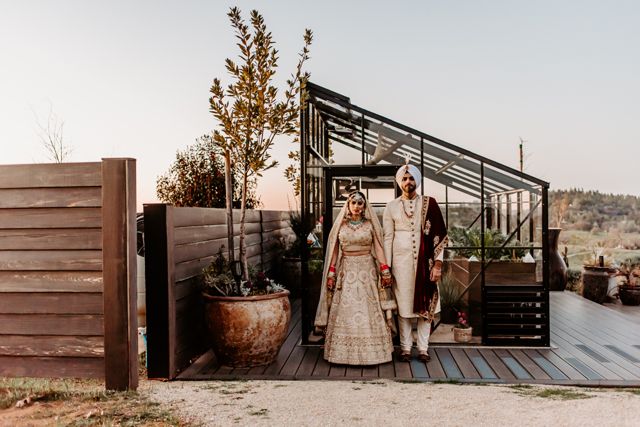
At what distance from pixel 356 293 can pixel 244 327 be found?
1.04 metres

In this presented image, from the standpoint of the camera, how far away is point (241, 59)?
4770 millimetres

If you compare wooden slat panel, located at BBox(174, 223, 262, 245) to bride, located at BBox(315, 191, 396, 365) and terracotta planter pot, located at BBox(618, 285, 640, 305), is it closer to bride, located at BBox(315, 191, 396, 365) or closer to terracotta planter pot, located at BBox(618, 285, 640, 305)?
bride, located at BBox(315, 191, 396, 365)

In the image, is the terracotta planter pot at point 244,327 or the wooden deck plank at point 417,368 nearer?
the wooden deck plank at point 417,368

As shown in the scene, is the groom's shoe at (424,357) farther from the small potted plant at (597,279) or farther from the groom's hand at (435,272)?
the small potted plant at (597,279)

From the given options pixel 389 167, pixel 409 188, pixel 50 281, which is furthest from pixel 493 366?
pixel 50 281

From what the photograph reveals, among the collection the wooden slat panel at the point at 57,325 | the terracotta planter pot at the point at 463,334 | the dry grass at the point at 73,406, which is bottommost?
the dry grass at the point at 73,406

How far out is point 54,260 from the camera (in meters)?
3.89

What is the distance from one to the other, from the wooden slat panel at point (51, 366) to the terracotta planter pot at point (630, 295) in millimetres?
7323

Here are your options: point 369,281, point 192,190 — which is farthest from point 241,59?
point 192,190

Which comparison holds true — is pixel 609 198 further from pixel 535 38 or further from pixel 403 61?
pixel 403 61

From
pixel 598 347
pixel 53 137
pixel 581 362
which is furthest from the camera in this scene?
pixel 53 137

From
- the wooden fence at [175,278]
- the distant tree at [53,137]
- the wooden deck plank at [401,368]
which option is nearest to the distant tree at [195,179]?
the distant tree at [53,137]

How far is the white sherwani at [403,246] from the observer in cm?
477

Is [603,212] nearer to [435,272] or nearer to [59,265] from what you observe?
[435,272]
